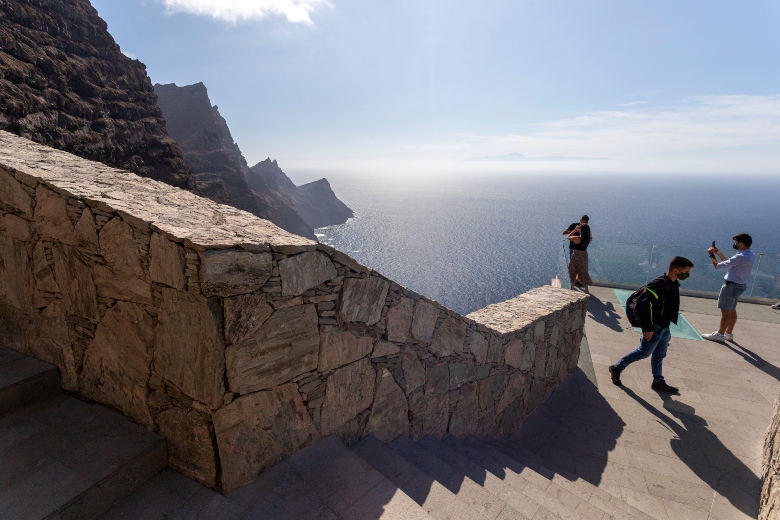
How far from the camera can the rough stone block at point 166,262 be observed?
7.30 feet

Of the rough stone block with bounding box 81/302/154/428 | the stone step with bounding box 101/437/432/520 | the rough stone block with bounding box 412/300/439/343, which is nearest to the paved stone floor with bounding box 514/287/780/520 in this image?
the rough stone block with bounding box 412/300/439/343

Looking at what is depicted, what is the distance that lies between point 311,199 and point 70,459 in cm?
14182

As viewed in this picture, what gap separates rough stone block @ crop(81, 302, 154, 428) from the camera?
2.58 meters

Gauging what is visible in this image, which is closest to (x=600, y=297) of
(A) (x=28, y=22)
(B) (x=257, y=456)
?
(B) (x=257, y=456)

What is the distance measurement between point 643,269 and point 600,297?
1.82 meters

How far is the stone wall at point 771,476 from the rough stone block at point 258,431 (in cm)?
385

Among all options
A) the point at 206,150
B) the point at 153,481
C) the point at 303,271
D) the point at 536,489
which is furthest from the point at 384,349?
the point at 206,150

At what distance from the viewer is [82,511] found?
2.11 meters

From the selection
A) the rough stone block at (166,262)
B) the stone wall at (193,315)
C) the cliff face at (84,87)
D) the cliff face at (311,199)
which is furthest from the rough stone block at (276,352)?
the cliff face at (311,199)

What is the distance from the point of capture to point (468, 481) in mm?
3504

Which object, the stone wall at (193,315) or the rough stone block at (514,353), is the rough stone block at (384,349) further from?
the rough stone block at (514,353)

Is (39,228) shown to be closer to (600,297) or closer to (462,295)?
(600,297)

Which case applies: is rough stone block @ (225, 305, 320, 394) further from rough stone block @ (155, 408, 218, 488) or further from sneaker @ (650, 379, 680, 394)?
sneaker @ (650, 379, 680, 394)

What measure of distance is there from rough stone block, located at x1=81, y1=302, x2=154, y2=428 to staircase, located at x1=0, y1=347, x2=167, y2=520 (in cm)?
11
